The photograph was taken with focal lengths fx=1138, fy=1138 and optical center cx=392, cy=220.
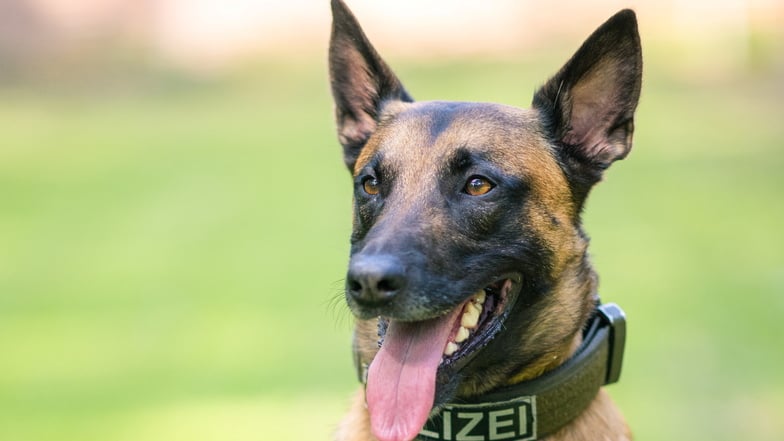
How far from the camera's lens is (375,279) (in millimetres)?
3297

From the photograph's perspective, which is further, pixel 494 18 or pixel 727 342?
pixel 494 18

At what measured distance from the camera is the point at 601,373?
366 cm

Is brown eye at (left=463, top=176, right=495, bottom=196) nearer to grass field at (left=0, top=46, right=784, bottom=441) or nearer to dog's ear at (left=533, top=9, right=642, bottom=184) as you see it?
dog's ear at (left=533, top=9, right=642, bottom=184)

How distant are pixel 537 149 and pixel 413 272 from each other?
76cm

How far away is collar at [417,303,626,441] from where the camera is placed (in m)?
3.45

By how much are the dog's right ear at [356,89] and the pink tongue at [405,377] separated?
0.91 metres

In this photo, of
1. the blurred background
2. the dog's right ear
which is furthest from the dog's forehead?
the blurred background

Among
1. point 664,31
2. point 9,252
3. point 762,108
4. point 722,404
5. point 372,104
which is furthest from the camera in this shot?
point 664,31

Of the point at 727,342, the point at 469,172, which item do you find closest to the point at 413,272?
the point at 469,172

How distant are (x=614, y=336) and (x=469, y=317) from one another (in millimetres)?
484

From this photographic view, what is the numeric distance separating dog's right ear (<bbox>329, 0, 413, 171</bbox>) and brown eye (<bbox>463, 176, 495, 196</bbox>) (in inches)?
26.9

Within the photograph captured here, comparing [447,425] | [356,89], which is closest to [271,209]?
[356,89]

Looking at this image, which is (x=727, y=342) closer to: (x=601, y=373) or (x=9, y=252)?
(x=601, y=373)

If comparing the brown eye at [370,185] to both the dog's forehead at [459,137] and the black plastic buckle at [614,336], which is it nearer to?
the dog's forehead at [459,137]
